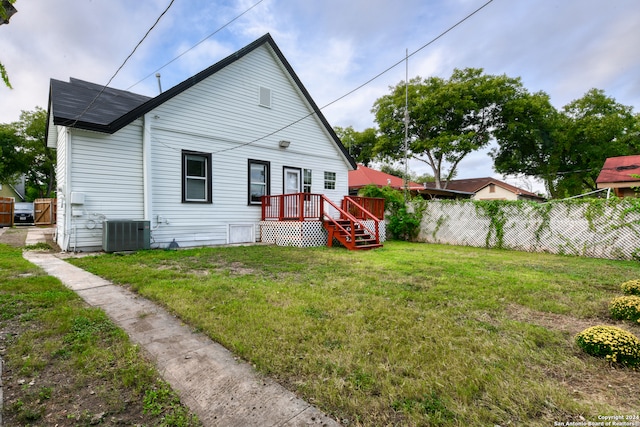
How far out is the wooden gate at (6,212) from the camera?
16.4 m

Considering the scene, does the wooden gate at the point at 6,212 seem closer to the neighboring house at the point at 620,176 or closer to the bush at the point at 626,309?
the bush at the point at 626,309

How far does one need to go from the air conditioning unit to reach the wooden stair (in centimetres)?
518

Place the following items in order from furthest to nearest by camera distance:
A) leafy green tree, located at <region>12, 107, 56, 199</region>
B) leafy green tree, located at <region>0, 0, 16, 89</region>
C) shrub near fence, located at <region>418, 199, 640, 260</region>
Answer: leafy green tree, located at <region>12, 107, 56, 199</region> → shrub near fence, located at <region>418, 199, 640, 260</region> → leafy green tree, located at <region>0, 0, 16, 89</region>

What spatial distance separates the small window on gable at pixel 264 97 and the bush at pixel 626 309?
1029cm

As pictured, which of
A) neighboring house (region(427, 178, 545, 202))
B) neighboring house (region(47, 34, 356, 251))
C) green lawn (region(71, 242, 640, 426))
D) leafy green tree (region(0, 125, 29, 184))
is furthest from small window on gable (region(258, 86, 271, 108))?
leafy green tree (region(0, 125, 29, 184))

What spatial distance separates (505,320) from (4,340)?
15.1ft

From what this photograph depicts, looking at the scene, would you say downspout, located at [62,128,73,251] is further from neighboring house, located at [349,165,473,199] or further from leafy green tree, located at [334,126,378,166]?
leafy green tree, located at [334,126,378,166]

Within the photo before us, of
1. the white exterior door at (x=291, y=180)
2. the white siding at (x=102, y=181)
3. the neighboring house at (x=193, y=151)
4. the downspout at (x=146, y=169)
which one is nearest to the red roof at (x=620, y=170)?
the neighboring house at (x=193, y=151)

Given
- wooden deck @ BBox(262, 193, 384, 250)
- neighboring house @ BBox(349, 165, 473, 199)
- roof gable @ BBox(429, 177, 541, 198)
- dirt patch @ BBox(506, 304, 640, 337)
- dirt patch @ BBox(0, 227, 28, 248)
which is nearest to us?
dirt patch @ BBox(506, 304, 640, 337)

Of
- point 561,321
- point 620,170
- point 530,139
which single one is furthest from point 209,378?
point 530,139

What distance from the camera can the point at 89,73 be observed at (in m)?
8.27

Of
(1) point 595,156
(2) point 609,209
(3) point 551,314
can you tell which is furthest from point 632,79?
(3) point 551,314

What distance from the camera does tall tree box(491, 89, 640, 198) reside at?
24.4 meters

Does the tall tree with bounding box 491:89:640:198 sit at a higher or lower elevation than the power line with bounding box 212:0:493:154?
higher
